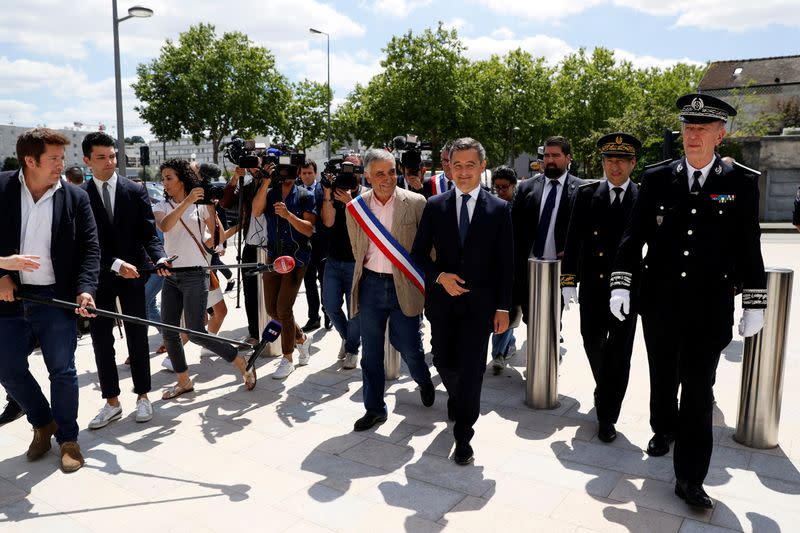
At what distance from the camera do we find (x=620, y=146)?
4.43 m

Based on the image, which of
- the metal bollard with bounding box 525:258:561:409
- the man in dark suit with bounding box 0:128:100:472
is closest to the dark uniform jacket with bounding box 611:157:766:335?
the metal bollard with bounding box 525:258:561:409

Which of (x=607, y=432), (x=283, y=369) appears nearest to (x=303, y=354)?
(x=283, y=369)

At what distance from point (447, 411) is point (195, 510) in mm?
2049

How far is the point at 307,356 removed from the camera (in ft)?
21.0

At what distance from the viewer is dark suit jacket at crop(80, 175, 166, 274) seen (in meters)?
4.73

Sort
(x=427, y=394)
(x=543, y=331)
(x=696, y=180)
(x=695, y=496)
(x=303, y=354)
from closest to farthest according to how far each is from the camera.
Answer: (x=695, y=496) < (x=696, y=180) < (x=543, y=331) < (x=427, y=394) < (x=303, y=354)

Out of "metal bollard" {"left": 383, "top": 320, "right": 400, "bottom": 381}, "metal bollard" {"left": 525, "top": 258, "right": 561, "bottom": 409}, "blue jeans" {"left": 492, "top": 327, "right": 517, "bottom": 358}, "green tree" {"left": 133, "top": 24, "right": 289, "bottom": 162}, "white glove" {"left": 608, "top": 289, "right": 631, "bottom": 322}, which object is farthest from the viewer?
"green tree" {"left": 133, "top": 24, "right": 289, "bottom": 162}

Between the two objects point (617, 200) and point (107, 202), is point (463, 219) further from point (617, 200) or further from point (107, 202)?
point (107, 202)

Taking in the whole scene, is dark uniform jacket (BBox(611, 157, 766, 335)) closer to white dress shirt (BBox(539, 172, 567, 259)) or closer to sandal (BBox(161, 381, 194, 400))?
white dress shirt (BBox(539, 172, 567, 259))

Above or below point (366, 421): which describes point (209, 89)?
above

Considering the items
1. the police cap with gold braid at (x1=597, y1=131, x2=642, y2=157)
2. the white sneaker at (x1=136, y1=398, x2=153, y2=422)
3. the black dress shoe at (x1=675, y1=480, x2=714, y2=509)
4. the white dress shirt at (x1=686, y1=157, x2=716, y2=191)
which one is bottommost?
the white sneaker at (x1=136, y1=398, x2=153, y2=422)

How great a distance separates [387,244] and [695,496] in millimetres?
2396

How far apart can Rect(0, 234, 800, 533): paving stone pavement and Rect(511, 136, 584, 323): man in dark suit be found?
1153 millimetres

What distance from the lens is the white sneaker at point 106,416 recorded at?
4.75 m
